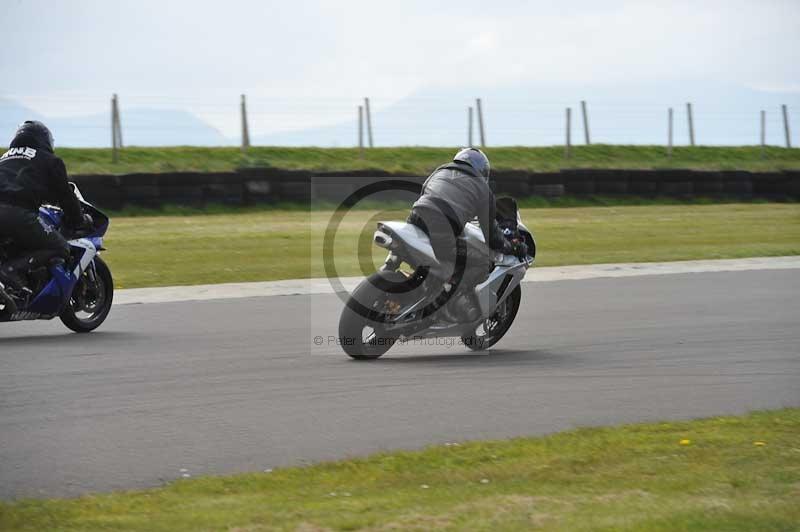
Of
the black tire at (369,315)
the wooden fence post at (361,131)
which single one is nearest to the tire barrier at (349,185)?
the wooden fence post at (361,131)

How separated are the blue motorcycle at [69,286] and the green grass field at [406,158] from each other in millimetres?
14919

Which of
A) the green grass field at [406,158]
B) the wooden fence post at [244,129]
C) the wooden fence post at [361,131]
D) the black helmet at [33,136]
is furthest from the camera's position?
the wooden fence post at [361,131]

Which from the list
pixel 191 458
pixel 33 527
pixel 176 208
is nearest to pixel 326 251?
pixel 176 208

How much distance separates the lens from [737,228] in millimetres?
24406

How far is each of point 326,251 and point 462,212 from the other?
11.1 meters

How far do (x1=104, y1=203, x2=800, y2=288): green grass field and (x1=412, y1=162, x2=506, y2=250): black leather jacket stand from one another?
6.33 m

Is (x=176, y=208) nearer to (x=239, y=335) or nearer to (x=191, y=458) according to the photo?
(x=239, y=335)

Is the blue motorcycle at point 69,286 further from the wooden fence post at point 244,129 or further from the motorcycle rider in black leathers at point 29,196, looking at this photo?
the wooden fence post at point 244,129

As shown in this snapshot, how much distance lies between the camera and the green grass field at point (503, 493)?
195 inches

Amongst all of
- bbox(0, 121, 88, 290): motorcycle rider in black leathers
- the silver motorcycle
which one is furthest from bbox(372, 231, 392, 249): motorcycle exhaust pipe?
bbox(0, 121, 88, 290): motorcycle rider in black leathers

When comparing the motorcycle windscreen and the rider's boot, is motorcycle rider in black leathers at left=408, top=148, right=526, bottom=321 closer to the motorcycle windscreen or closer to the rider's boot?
the motorcycle windscreen

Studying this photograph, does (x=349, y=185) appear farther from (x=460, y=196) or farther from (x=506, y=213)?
(x=460, y=196)

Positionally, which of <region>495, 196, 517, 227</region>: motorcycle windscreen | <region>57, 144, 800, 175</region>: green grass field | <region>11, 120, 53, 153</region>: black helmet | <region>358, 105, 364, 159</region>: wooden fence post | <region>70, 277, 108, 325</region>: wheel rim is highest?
<region>358, 105, 364, 159</region>: wooden fence post

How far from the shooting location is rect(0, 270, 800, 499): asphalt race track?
6.41m
